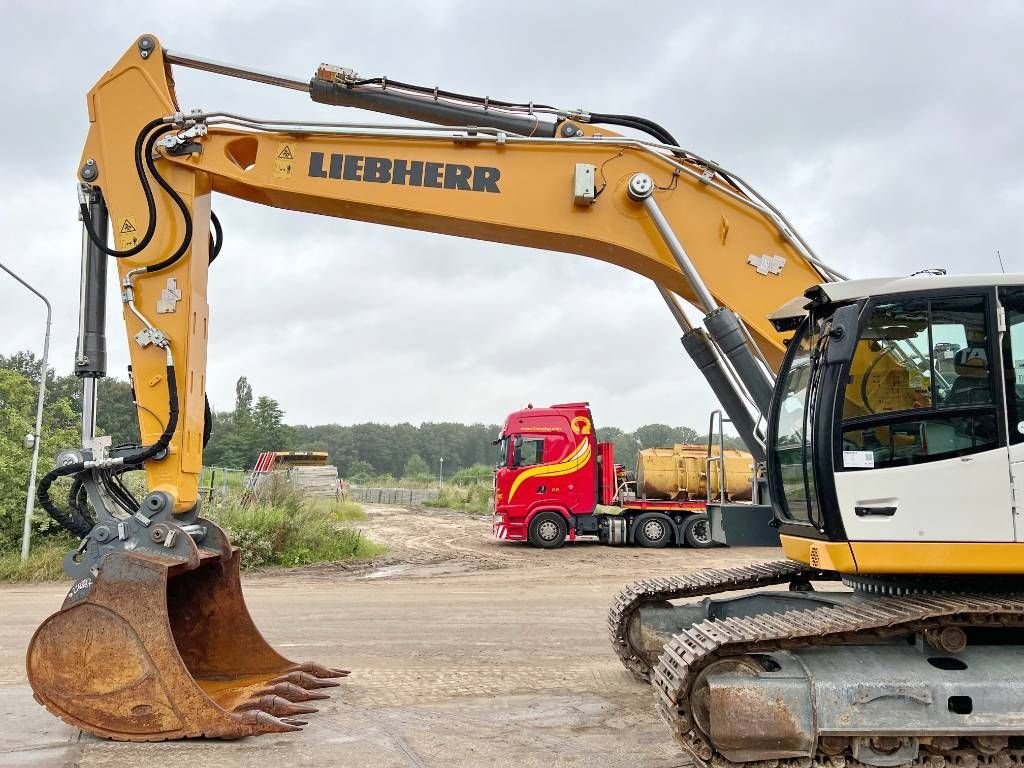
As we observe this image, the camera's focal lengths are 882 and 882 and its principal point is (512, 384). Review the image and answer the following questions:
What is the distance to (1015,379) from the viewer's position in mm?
5035

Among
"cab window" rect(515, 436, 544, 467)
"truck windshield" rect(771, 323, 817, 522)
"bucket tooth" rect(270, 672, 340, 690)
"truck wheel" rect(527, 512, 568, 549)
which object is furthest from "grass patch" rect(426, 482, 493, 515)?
"truck windshield" rect(771, 323, 817, 522)

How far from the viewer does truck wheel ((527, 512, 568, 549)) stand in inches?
829

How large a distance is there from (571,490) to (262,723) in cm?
1606

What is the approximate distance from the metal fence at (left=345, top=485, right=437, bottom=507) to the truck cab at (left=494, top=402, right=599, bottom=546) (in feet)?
95.5

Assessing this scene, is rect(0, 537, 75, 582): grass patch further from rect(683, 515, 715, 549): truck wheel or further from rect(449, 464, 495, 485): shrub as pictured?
rect(449, 464, 495, 485): shrub

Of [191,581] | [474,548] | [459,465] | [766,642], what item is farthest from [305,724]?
[459,465]

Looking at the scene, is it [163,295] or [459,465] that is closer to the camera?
[163,295]

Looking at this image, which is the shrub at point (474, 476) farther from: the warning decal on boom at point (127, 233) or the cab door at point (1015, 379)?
the cab door at point (1015, 379)

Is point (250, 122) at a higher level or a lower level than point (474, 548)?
higher

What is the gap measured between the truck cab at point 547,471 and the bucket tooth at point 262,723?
51.0ft

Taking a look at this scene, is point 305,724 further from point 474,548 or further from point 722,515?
point 474,548

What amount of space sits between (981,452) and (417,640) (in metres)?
5.88

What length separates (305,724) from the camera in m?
5.78

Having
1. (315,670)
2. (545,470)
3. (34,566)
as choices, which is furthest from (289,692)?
(545,470)
